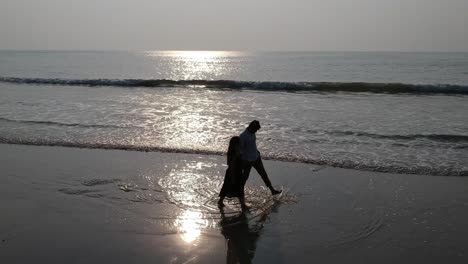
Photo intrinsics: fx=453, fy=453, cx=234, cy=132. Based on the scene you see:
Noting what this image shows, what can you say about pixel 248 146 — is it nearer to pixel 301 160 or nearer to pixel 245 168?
pixel 245 168

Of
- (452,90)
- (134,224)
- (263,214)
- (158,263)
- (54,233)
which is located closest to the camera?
(158,263)

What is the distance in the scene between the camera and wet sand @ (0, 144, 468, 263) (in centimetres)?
629

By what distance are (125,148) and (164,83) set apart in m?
25.9

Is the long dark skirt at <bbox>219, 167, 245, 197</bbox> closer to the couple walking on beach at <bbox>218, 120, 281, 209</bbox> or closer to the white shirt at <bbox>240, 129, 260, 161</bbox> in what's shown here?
the couple walking on beach at <bbox>218, 120, 281, 209</bbox>

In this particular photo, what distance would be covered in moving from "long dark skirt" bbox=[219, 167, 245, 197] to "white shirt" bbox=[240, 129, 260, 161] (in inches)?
12.3

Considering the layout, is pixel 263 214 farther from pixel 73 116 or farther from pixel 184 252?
pixel 73 116

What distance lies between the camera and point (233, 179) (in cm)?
853

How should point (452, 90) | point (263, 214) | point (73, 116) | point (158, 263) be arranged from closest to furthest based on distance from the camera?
1. point (158, 263)
2. point (263, 214)
3. point (73, 116)
4. point (452, 90)

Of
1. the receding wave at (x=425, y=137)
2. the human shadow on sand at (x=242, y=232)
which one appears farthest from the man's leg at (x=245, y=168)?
the receding wave at (x=425, y=137)

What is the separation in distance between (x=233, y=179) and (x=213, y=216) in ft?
3.24

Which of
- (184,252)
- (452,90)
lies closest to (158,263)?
(184,252)

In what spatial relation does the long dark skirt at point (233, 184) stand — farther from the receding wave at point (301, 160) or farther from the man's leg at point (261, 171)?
the receding wave at point (301, 160)

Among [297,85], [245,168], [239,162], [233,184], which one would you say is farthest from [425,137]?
[297,85]

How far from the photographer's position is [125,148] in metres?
13.3
